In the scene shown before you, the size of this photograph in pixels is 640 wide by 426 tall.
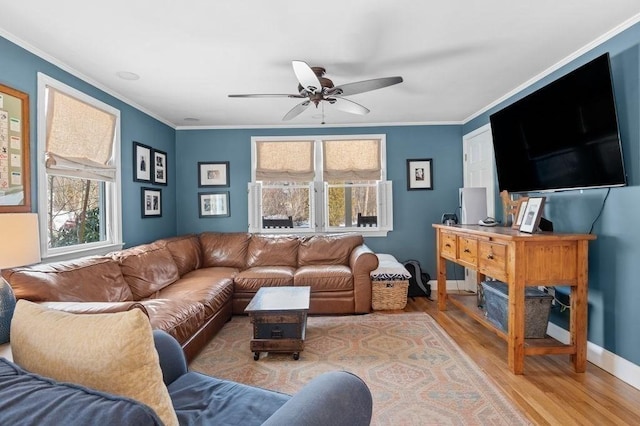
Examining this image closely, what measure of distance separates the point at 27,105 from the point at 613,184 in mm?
4214

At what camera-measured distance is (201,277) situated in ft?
12.1

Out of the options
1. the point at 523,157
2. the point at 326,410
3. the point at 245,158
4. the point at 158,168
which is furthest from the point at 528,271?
the point at 158,168

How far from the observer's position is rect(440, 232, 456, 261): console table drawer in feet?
11.6

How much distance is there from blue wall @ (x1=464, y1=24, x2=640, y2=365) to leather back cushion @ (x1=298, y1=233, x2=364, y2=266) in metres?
2.44

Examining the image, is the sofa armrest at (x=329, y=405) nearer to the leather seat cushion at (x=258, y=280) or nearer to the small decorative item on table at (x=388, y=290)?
the leather seat cushion at (x=258, y=280)

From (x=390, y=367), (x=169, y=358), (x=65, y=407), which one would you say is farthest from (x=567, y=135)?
(x=65, y=407)

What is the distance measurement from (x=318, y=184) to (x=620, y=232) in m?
3.38

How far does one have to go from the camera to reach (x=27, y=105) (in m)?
2.49

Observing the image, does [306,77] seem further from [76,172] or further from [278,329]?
[76,172]

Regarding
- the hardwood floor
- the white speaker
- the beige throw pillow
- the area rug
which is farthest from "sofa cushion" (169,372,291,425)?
the white speaker

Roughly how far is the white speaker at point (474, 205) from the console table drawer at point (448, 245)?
345 millimetres

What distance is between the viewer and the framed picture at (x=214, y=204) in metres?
4.97

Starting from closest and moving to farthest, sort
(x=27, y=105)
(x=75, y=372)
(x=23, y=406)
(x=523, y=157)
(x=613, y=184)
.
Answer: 1. (x=23, y=406)
2. (x=75, y=372)
3. (x=613, y=184)
4. (x=27, y=105)
5. (x=523, y=157)

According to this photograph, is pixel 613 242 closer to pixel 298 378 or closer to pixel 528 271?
pixel 528 271
